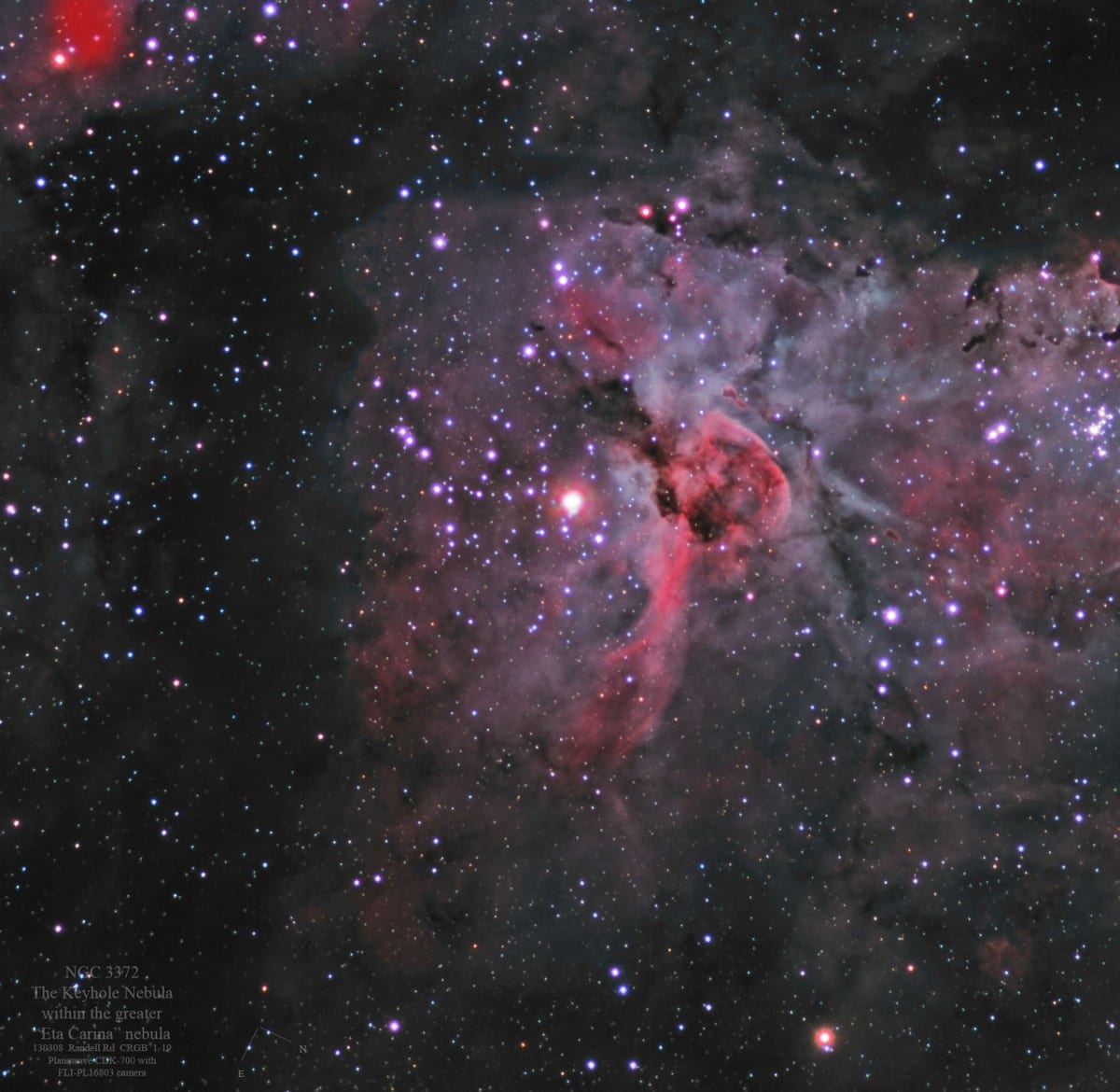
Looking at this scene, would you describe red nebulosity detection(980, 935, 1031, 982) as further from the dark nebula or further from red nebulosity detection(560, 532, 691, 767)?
red nebulosity detection(560, 532, 691, 767)

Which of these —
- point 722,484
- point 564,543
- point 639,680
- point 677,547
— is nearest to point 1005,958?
point 639,680

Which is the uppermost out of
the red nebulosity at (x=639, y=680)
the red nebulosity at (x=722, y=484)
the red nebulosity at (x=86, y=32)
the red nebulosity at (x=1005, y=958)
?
the red nebulosity at (x=86, y=32)

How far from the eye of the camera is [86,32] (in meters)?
3.72

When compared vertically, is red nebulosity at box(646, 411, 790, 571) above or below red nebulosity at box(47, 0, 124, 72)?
below

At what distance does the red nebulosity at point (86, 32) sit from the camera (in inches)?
146

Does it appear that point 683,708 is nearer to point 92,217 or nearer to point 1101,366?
point 1101,366

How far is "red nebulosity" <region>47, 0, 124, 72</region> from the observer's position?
3.71 m

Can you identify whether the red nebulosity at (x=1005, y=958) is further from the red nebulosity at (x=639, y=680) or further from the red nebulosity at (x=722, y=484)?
the red nebulosity at (x=722, y=484)

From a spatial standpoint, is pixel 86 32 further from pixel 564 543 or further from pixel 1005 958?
pixel 1005 958

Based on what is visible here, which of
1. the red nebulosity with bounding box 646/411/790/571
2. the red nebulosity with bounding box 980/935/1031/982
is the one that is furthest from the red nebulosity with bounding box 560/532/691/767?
the red nebulosity with bounding box 980/935/1031/982

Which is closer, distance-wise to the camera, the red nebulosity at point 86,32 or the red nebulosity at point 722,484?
Result: the red nebulosity at point 86,32

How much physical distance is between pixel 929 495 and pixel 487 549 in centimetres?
225

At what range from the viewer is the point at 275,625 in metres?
3.86

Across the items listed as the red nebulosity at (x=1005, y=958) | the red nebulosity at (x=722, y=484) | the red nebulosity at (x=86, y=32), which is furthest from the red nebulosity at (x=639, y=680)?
the red nebulosity at (x=86, y=32)
